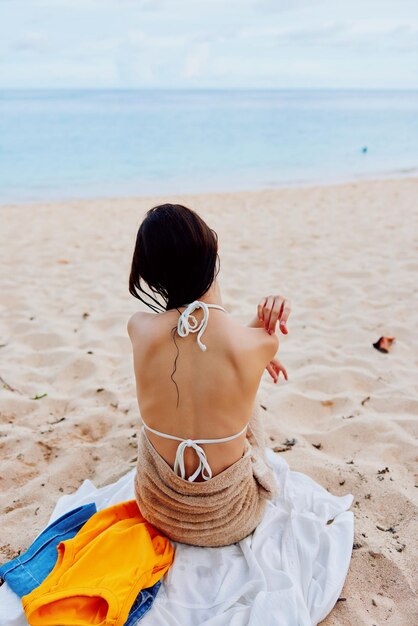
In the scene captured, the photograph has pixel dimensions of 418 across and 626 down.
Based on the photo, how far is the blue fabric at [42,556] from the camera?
78.6 inches

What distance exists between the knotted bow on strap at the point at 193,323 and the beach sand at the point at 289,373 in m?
1.13

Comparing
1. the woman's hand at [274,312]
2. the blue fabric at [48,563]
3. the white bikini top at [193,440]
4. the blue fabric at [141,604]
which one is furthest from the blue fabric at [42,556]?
the woman's hand at [274,312]

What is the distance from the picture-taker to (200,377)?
185 centimetres

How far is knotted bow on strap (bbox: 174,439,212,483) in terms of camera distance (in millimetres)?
1907

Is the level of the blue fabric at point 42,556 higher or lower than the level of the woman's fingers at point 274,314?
lower

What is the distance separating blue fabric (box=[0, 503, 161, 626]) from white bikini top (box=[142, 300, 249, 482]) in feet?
1.39

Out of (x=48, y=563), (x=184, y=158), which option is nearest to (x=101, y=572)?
(x=48, y=563)

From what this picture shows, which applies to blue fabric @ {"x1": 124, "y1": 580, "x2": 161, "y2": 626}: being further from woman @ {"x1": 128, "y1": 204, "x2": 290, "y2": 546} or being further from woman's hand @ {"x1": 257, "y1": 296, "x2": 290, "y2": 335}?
woman's hand @ {"x1": 257, "y1": 296, "x2": 290, "y2": 335}

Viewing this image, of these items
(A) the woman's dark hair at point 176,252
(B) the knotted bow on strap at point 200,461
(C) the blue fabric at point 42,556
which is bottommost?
(C) the blue fabric at point 42,556

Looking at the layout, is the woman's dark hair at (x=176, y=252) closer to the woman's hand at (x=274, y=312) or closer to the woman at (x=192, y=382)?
the woman at (x=192, y=382)

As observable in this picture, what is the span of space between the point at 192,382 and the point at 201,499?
0.46 metres

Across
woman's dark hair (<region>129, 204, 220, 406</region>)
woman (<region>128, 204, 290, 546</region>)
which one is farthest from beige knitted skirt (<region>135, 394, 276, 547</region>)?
woman's dark hair (<region>129, 204, 220, 406</region>)

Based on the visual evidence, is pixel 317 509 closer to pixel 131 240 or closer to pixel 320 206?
pixel 131 240

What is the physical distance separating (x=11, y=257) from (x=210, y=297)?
486cm
